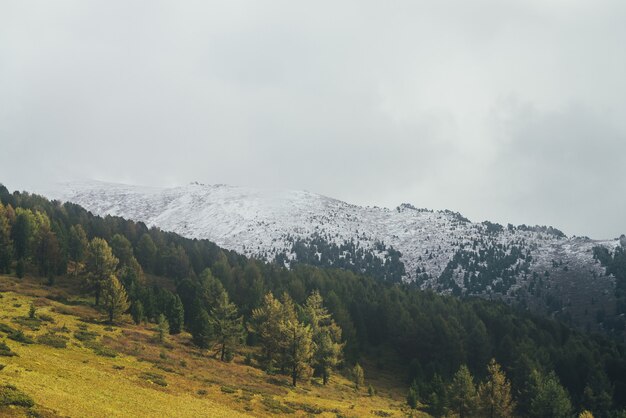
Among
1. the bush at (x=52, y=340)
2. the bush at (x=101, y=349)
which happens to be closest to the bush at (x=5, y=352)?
the bush at (x=52, y=340)

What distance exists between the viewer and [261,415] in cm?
5241

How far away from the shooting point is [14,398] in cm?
2878

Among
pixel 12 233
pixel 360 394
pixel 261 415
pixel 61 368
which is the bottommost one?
pixel 360 394

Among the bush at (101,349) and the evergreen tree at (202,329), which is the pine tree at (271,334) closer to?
the evergreen tree at (202,329)

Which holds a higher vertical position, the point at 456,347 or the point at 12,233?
the point at 12,233

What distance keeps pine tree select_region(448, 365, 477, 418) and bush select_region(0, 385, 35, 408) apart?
75483 millimetres

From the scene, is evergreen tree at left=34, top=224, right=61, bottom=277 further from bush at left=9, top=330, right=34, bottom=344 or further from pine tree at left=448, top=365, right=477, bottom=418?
pine tree at left=448, top=365, right=477, bottom=418

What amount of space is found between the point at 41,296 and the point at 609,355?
16079 centimetres

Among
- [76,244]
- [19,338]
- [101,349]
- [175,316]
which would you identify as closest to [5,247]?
[76,244]

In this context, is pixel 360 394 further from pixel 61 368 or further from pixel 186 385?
pixel 61 368

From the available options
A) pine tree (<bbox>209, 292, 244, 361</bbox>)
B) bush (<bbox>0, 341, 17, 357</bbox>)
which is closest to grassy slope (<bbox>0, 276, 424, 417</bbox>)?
bush (<bbox>0, 341, 17, 357</bbox>)

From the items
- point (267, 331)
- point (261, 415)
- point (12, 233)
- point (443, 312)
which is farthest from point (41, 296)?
point (443, 312)

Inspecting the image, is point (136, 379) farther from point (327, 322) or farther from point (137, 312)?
point (327, 322)

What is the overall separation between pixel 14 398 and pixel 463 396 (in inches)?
3044
